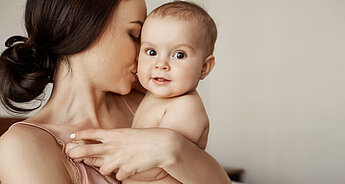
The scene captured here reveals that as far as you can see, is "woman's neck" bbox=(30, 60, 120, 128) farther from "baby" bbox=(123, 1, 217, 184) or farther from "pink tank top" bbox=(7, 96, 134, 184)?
"baby" bbox=(123, 1, 217, 184)

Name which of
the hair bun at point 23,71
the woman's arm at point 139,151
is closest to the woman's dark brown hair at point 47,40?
the hair bun at point 23,71

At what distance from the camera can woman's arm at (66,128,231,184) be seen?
108cm

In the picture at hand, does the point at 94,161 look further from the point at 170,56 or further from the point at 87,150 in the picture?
the point at 170,56

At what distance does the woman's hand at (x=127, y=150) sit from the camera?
1077 millimetres

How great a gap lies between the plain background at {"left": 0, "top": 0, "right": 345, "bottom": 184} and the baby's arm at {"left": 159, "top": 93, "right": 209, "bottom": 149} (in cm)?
213

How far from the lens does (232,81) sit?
11.6 ft

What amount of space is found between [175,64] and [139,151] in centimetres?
21

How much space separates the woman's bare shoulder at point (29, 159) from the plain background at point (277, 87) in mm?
2292

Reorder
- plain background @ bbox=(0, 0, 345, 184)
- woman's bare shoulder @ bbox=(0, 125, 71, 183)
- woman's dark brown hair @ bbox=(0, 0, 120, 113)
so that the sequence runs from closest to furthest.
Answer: woman's bare shoulder @ bbox=(0, 125, 71, 183), woman's dark brown hair @ bbox=(0, 0, 120, 113), plain background @ bbox=(0, 0, 345, 184)

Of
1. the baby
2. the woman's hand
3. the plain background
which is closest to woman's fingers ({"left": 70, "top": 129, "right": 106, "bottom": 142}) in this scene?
the woman's hand

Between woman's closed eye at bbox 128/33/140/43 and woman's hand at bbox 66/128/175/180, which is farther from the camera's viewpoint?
woman's closed eye at bbox 128/33/140/43

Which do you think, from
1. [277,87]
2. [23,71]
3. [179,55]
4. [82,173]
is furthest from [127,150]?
[277,87]

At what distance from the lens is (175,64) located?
3.77 ft

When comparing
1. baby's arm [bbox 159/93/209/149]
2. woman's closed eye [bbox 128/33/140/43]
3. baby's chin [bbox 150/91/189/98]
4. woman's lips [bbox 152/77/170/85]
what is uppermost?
woman's closed eye [bbox 128/33/140/43]
